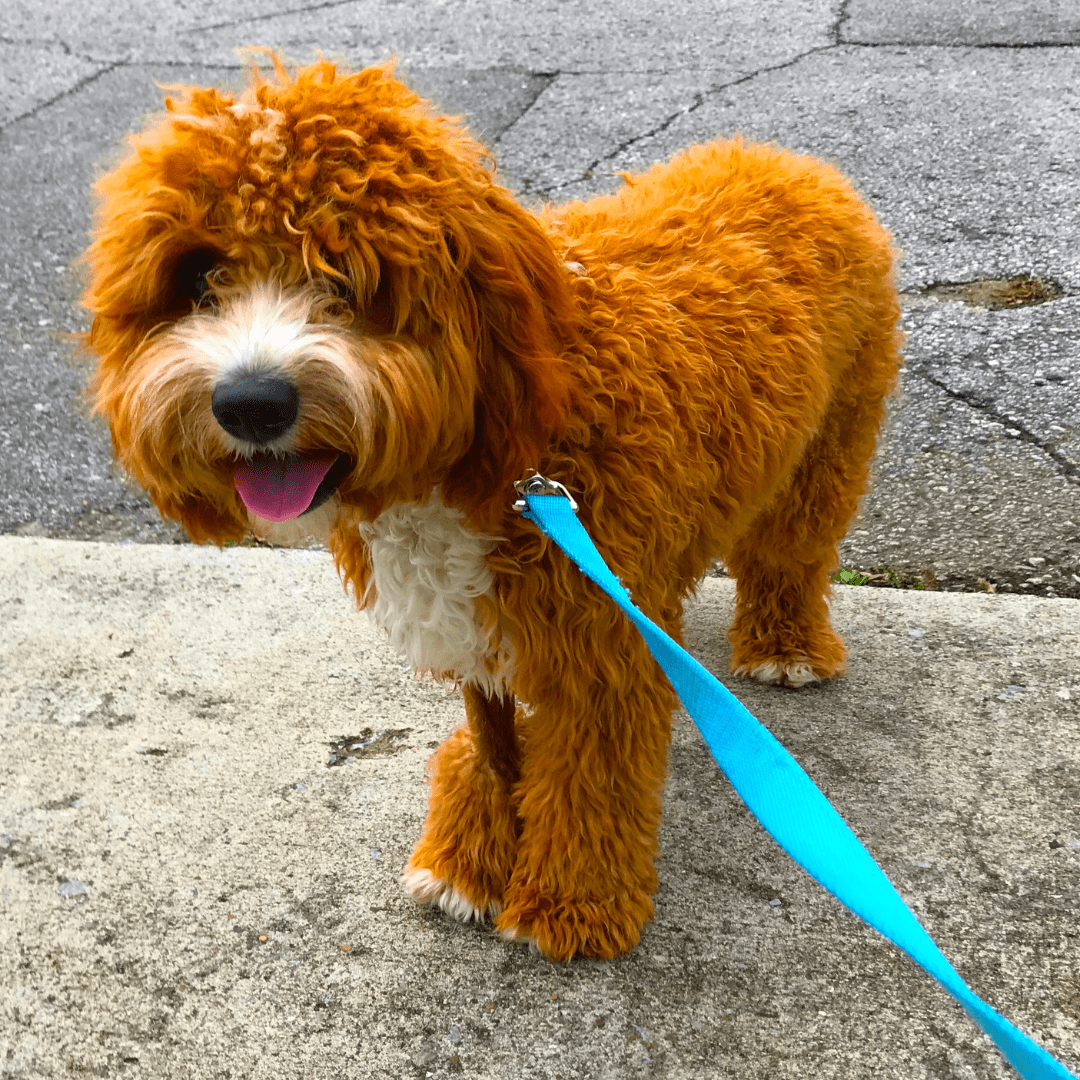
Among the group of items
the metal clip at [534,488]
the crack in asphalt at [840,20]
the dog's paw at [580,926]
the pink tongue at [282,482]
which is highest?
the pink tongue at [282,482]

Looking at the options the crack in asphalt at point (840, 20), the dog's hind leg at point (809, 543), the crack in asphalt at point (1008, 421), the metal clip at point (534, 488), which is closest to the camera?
the metal clip at point (534, 488)

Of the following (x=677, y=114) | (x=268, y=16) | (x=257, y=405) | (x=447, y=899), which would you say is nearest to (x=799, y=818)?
(x=257, y=405)

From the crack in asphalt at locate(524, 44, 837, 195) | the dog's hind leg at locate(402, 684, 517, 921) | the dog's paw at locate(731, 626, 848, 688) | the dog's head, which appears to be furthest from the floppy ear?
the crack in asphalt at locate(524, 44, 837, 195)

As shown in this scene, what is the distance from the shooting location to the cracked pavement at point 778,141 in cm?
377

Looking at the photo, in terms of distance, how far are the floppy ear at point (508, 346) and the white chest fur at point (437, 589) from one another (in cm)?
9

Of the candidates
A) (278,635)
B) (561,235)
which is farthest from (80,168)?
(561,235)

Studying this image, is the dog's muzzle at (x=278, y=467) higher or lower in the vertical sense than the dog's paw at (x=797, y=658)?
higher

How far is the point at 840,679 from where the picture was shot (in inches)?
119

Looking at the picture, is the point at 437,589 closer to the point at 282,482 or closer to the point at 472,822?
the point at 282,482

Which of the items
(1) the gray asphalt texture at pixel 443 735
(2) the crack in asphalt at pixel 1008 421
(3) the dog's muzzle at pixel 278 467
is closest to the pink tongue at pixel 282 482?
(3) the dog's muzzle at pixel 278 467

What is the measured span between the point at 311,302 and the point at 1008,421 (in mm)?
3029

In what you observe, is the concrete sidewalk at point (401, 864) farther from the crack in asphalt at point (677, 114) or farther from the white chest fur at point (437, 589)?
the crack in asphalt at point (677, 114)

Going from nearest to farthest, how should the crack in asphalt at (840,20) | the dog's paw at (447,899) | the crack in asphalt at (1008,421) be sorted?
the dog's paw at (447,899), the crack in asphalt at (1008,421), the crack in asphalt at (840,20)

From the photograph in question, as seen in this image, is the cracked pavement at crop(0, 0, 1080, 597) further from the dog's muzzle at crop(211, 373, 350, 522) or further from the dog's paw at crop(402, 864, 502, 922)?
the dog's paw at crop(402, 864, 502, 922)
